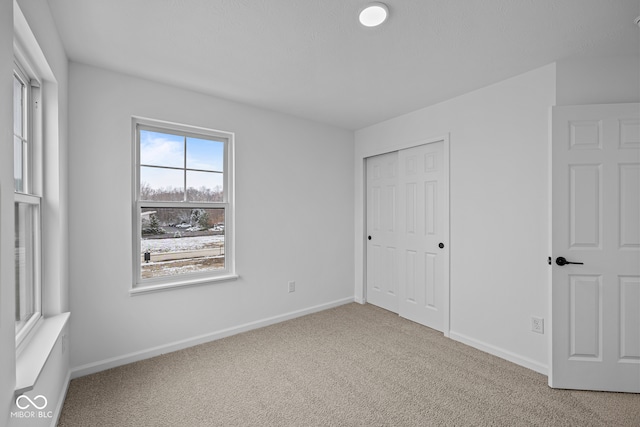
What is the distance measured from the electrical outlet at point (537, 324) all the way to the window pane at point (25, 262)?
3471 mm

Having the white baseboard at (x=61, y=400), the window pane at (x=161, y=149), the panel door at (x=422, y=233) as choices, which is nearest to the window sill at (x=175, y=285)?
the white baseboard at (x=61, y=400)

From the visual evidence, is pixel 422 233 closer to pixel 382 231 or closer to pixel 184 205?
pixel 382 231

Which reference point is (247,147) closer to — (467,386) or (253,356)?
(253,356)

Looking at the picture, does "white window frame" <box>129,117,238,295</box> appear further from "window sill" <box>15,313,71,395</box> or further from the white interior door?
the white interior door

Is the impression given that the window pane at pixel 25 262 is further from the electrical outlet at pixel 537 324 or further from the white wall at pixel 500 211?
the electrical outlet at pixel 537 324

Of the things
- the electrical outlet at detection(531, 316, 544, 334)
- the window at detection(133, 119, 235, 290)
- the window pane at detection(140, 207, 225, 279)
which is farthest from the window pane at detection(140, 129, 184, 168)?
the electrical outlet at detection(531, 316, 544, 334)

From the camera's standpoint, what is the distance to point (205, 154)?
10.0 ft

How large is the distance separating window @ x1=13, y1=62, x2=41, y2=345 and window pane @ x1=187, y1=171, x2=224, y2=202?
3.84 ft

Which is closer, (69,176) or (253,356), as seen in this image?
(69,176)

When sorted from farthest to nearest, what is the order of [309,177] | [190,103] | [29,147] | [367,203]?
[367,203], [309,177], [190,103], [29,147]

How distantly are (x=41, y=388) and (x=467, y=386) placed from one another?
2.63m

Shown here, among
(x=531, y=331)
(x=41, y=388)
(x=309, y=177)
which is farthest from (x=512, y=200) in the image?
(x=41, y=388)

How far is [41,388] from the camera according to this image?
1557 mm

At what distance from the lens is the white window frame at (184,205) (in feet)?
8.71
